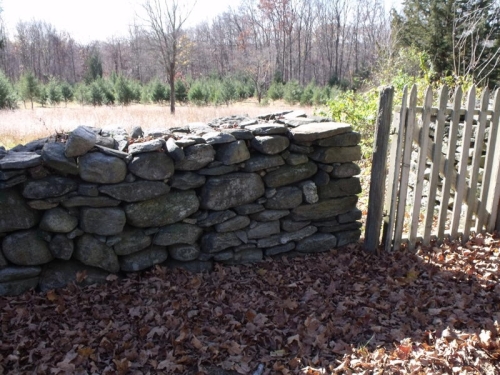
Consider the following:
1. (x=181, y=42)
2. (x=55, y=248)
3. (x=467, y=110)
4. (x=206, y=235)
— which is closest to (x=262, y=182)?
(x=206, y=235)

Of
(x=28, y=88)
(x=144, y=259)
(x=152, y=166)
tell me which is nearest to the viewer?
(x=152, y=166)

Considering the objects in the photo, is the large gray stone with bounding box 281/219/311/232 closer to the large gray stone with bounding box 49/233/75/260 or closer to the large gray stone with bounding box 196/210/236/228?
the large gray stone with bounding box 196/210/236/228

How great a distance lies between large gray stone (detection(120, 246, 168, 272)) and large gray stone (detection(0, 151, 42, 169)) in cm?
105

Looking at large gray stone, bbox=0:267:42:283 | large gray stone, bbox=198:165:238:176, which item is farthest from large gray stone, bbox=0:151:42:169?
large gray stone, bbox=198:165:238:176

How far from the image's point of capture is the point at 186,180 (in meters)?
3.39

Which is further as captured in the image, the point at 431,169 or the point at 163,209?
the point at 431,169

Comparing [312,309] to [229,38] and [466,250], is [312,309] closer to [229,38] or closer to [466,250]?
[466,250]

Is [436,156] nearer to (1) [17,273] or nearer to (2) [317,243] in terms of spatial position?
(2) [317,243]

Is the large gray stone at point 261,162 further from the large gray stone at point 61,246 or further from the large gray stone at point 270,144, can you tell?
the large gray stone at point 61,246

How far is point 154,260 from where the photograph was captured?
3.51 metres

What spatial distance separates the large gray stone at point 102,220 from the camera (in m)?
3.17

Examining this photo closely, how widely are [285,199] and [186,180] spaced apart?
0.97 m

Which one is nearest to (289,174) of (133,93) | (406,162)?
(406,162)

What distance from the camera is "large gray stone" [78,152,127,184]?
10.2ft
